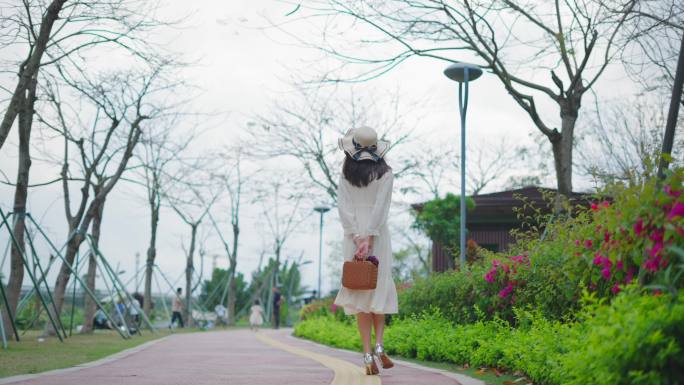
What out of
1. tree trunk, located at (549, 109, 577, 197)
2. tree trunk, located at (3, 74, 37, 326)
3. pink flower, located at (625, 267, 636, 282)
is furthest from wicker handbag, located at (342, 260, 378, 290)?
tree trunk, located at (549, 109, 577, 197)

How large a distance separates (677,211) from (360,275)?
115 inches

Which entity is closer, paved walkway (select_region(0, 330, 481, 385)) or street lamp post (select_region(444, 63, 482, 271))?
paved walkway (select_region(0, 330, 481, 385))

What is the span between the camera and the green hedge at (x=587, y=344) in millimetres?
2955

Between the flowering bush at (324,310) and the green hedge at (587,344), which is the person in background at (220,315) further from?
the green hedge at (587,344)

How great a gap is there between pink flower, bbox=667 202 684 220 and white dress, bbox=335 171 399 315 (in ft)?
9.61

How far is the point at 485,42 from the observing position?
14336 millimetres

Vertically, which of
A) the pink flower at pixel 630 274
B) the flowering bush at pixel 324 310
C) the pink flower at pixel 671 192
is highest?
the pink flower at pixel 671 192

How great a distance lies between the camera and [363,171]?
6.20 metres

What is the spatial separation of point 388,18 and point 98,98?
9.25 metres

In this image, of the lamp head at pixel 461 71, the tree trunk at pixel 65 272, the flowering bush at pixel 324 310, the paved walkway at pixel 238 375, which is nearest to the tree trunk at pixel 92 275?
the tree trunk at pixel 65 272

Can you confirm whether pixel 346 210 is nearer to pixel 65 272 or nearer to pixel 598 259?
pixel 598 259

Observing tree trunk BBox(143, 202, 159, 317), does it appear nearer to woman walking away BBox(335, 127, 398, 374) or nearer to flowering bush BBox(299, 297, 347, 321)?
flowering bush BBox(299, 297, 347, 321)

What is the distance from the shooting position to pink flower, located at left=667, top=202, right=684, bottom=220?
10.6ft

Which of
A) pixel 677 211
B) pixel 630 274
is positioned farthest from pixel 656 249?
pixel 630 274
